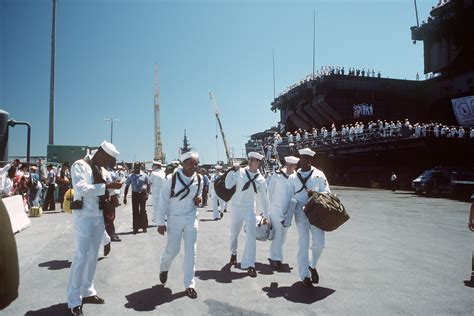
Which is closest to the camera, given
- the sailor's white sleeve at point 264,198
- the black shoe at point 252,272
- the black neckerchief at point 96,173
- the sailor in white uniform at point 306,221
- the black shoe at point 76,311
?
the black shoe at point 76,311

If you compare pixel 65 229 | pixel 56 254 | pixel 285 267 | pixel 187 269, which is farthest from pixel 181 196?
pixel 65 229

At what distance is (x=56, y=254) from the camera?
7.36m

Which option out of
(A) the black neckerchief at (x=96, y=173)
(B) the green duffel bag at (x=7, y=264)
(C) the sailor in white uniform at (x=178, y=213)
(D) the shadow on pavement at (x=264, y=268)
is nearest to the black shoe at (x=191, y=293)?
(C) the sailor in white uniform at (x=178, y=213)

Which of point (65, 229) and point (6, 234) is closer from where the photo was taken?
point (6, 234)

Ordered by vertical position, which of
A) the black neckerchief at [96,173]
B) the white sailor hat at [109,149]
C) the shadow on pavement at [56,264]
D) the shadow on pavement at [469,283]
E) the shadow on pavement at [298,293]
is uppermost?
the white sailor hat at [109,149]

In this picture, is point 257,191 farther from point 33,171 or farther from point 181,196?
point 33,171

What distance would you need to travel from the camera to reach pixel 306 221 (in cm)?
558

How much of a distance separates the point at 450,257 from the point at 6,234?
8.10 metres

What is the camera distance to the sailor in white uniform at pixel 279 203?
20.4 ft

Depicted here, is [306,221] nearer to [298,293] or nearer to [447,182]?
[298,293]

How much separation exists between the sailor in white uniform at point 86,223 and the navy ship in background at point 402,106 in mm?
31232

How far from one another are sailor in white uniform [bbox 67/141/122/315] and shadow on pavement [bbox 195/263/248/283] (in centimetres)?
177

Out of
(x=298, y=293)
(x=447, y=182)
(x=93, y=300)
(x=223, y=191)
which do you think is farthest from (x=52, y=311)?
(x=447, y=182)

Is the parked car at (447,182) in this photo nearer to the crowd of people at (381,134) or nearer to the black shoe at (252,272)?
the crowd of people at (381,134)
